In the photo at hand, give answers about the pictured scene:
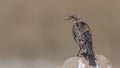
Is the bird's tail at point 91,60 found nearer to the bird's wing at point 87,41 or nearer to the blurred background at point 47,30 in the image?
the bird's wing at point 87,41

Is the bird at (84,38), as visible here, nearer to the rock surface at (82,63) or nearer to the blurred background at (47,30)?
the rock surface at (82,63)

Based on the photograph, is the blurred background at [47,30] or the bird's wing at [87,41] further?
the blurred background at [47,30]

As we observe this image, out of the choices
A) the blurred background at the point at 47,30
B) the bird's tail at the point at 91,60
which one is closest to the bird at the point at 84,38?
the bird's tail at the point at 91,60

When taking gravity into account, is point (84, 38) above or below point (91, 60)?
above

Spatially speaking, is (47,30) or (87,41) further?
(47,30)

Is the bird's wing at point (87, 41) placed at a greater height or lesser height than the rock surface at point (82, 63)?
greater

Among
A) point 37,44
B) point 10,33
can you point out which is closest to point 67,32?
point 37,44

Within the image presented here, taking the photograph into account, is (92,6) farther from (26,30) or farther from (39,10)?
(26,30)

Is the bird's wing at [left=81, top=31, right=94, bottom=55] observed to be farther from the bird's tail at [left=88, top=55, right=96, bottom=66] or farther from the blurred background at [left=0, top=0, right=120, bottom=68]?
the blurred background at [left=0, top=0, right=120, bottom=68]

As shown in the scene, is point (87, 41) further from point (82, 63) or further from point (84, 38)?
point (82, 63)

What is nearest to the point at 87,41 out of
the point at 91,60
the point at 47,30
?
the point at 91,60
